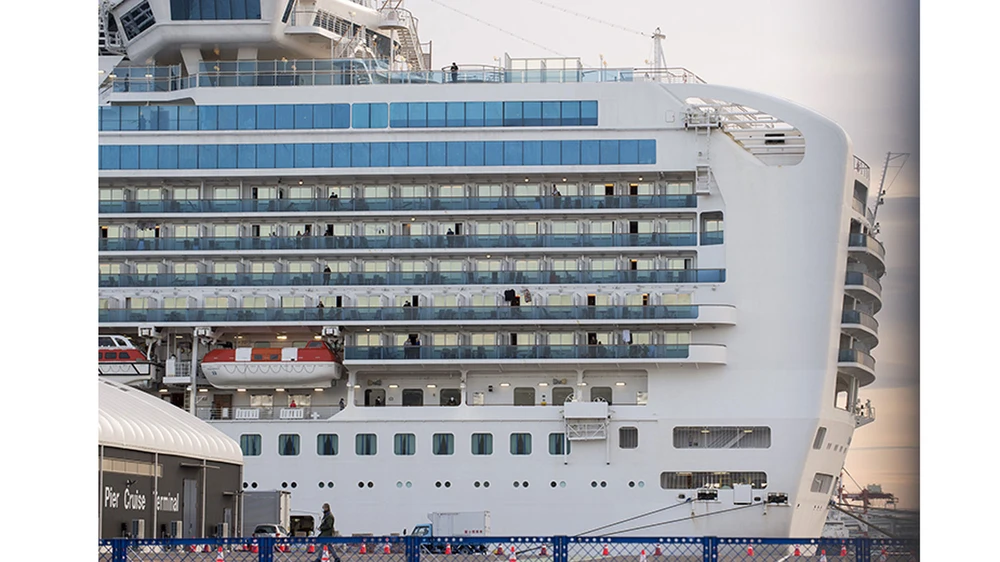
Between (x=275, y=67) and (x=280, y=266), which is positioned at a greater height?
(x=275, y=67)

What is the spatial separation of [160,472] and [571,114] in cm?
1929

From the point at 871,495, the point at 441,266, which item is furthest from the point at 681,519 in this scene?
the point at 871,495

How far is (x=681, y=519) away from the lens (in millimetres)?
38062

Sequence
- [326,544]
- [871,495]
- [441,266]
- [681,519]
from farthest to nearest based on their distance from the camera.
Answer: [441,266], [681,519], [326,544], [871,495]

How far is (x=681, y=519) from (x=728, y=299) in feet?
17.5

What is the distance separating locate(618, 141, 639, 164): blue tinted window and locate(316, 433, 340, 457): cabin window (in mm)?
9522

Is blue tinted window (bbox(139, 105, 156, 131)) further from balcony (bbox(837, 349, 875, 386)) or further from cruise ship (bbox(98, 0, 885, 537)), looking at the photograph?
balcony (bbox(837, 349, 875, 386))

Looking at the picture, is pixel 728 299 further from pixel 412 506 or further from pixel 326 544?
pixel 326 544

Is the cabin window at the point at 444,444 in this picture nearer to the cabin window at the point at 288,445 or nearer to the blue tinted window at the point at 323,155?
the cabin window at the point at 288,445

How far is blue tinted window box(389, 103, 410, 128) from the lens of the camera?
40.8 m

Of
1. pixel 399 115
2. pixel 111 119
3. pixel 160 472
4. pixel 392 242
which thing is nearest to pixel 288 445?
pixel 392 242

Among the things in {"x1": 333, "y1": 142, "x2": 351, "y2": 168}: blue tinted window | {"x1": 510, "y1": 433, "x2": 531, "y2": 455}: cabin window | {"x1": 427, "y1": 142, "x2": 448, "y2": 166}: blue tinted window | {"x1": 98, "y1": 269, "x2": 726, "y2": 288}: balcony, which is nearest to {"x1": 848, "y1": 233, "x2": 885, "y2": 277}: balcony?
{"x1": 98, "y1": 269, "x2": 726, "y2": 288}: balcony

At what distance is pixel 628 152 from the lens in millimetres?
40438

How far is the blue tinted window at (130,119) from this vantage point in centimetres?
4159
